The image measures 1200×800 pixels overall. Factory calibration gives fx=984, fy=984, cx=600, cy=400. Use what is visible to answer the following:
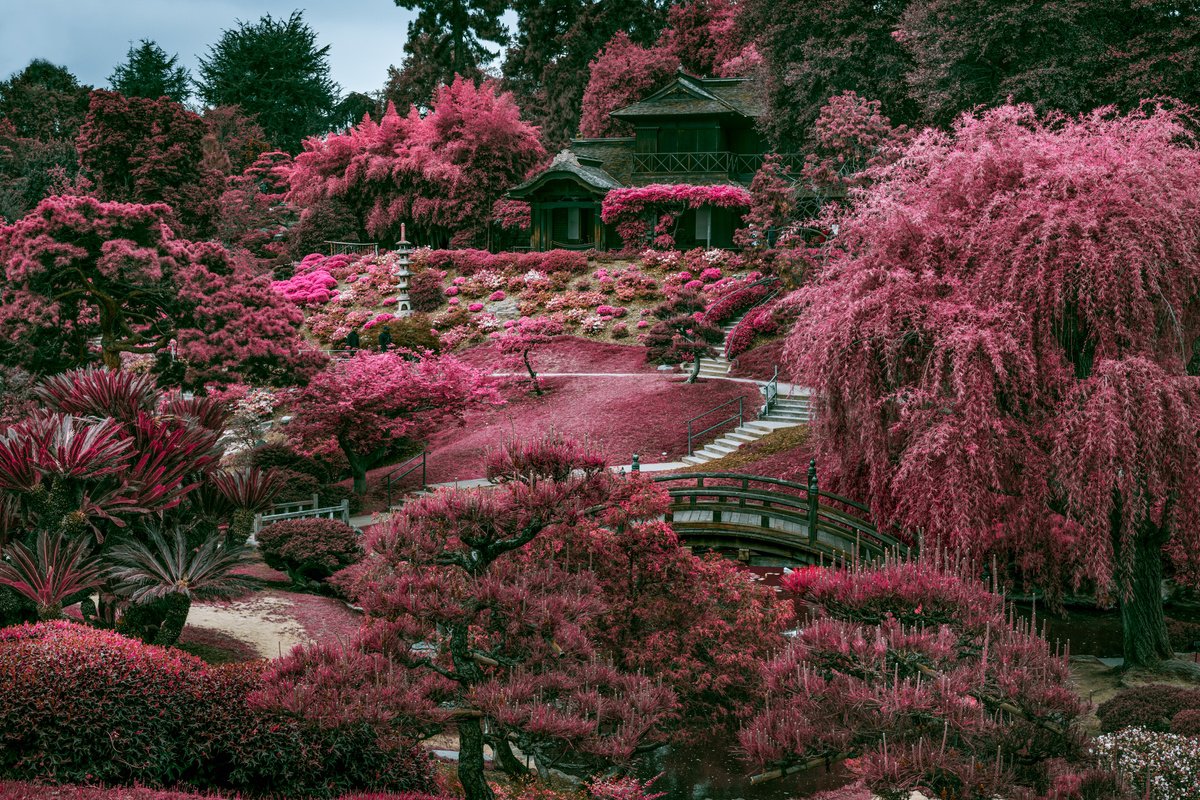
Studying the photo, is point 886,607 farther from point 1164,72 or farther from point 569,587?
point 1164,72

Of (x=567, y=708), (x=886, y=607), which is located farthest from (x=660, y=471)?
(x=567, y=708)

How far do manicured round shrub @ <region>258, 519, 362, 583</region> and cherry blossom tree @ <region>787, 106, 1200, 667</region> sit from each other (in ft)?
29.2

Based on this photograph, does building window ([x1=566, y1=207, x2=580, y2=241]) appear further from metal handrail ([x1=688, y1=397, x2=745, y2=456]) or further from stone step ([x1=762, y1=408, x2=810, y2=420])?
stone step ([x1=762, y1=408, x2=810, y2=420])

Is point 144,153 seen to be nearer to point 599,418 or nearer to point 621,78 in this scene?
point 621,78

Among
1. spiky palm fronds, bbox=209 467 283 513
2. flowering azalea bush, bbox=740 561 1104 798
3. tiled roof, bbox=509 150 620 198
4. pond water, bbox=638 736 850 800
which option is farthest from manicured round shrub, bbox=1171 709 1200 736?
tiled roof, bbox=509 150 620 198

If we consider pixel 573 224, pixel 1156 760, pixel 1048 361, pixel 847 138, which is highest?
pixel 847 138

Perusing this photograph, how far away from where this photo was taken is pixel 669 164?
43.3 meters

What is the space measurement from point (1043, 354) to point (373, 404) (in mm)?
14294

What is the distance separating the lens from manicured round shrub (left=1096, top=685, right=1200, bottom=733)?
35.0ft

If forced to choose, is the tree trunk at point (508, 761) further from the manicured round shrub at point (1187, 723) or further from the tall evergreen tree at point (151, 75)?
the tall evergreen tree at point (151, 75)

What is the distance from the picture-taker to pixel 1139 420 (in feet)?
41.1

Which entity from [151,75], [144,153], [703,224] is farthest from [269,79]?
[703,224]

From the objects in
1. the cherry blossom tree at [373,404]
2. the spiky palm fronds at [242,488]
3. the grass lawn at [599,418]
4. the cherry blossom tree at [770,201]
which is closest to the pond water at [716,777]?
the spiky palm fronds at [242,488]

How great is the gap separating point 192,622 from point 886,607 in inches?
416
